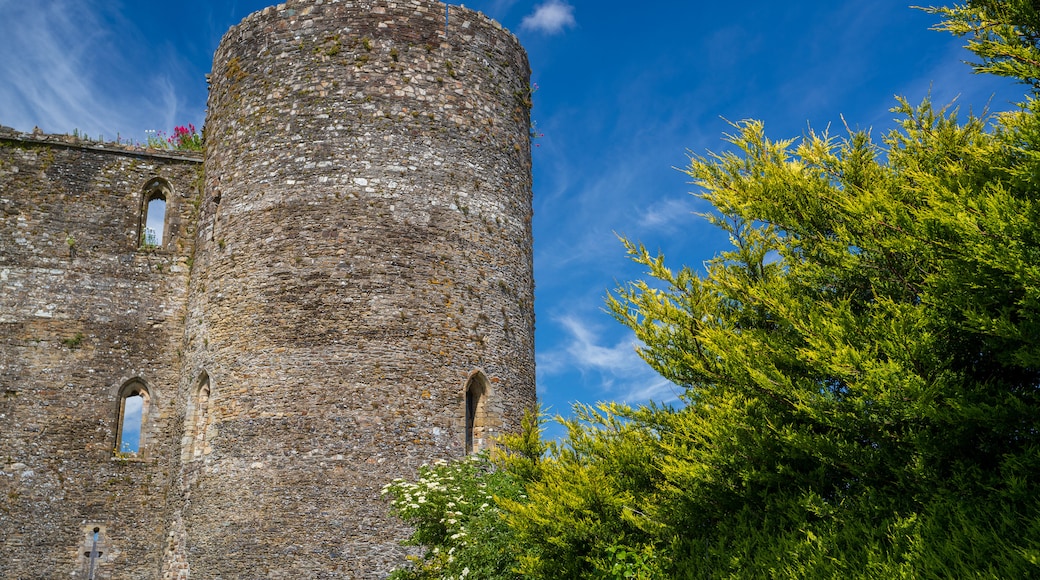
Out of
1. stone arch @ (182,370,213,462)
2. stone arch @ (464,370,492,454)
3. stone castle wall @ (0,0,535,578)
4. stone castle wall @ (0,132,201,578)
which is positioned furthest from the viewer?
stone castle wall @ (0,132,201,578)

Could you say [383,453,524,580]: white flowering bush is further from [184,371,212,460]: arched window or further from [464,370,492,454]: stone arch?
[184,371,212,460]: arched window

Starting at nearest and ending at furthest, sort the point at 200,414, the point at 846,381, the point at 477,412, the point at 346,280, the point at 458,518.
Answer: the point at 846,381, the point at 458,518, the point at 346,280, the point at 477,412, the point at 200,414

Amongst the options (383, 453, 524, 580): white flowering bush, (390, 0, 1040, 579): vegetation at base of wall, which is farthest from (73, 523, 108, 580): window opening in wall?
(390, 0, 1040, 579): vegetation at base of wall

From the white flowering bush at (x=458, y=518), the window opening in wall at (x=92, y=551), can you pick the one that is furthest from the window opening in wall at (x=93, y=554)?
the white flowering bush at (x=458, y=518)

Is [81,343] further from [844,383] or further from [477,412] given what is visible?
[844,383]

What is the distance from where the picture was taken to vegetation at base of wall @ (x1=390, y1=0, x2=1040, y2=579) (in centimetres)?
643

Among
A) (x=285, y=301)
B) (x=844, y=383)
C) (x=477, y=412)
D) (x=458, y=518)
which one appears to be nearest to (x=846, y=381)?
(x=844, y=383)

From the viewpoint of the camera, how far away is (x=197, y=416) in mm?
14867

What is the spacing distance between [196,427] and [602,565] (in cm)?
849

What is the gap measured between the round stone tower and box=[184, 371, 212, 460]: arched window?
27 millimetres

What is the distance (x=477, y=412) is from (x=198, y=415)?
465cm


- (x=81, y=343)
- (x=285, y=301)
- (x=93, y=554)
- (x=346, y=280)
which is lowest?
(x=93, y=554)

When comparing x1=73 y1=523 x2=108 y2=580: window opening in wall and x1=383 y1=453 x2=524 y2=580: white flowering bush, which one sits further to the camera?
x1=73 y1=523 x2=108 y2=580: window opening in wall

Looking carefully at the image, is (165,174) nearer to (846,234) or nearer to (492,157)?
(492,157)
